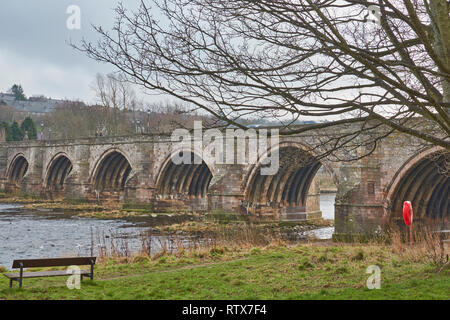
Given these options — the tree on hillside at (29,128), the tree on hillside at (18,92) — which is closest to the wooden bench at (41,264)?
the tree on hillside at (29,128)

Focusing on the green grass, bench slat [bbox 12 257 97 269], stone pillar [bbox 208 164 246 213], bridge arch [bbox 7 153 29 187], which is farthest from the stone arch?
bridge arch [bbox 7 153 29 187]

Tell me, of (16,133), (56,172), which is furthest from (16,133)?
(56,172)

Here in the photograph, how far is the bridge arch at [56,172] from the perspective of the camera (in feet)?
154

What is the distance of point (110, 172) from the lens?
41906mm

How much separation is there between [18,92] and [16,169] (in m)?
77.1

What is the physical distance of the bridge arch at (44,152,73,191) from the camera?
154 feet

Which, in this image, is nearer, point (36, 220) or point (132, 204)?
point (36, 220)

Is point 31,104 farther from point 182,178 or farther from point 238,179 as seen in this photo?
point 238,179

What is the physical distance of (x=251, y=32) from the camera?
25.4 feet

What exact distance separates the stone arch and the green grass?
864 inches
